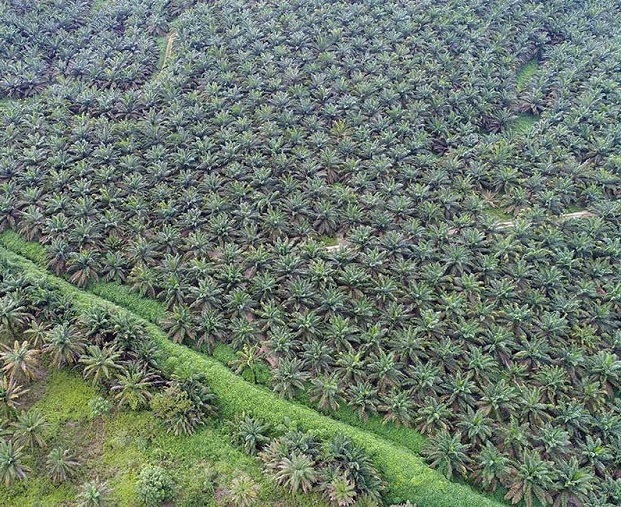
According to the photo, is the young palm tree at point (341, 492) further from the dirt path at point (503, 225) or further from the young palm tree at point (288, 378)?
the dirt path at point (503, 225)

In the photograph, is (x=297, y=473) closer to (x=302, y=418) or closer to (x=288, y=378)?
(x=302, y=418)

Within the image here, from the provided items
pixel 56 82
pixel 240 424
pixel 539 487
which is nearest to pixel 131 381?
pixel 240 424

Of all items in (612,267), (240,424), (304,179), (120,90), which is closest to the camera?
(240,424)

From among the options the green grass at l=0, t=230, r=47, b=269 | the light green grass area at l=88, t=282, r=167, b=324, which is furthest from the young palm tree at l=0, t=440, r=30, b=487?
the green grass at l=0, t=230, r=47, b=269

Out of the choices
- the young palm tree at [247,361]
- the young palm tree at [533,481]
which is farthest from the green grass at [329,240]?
the young palm tree at [533,481]

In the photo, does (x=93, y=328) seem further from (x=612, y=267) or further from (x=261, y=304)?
(x=612, y=267)
